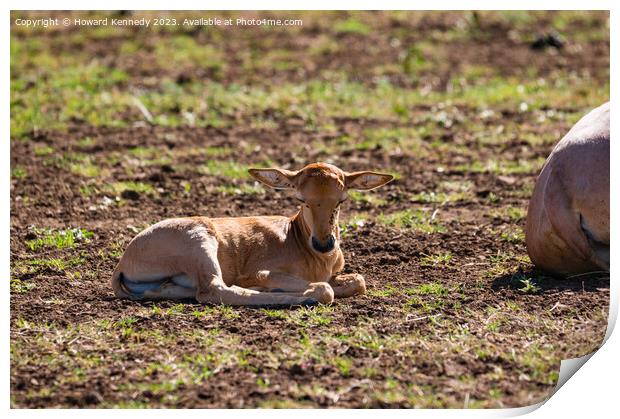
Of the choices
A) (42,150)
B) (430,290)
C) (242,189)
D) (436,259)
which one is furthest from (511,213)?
(42,150)

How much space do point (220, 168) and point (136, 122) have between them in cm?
240

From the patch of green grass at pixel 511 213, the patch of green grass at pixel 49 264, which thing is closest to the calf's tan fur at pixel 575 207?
the patch of green grass at pixel 511 213

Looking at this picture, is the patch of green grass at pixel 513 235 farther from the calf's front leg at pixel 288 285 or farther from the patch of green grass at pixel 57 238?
the patch of green grass at pixel 57 238

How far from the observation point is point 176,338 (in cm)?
717

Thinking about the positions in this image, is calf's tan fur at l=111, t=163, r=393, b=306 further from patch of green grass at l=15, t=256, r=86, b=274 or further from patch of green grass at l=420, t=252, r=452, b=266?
patch of green grass at l=15, t=256, r=86, b=274

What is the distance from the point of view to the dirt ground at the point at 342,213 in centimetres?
659

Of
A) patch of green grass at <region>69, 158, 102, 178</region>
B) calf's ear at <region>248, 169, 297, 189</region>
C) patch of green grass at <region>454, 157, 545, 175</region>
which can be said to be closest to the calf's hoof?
calf's ear at <region>248, 169, 297, 189</region>

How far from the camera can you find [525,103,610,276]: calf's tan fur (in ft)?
26.7

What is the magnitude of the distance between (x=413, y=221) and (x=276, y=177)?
2410mm

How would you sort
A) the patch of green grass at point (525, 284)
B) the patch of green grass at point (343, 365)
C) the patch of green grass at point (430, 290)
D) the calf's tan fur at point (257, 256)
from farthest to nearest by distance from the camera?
the patch of green grass at point (430, 290), the patch of green grass at point (525, 284), the calf's tan fur at point (257, 256), the patch of green grass at point (343, 365)

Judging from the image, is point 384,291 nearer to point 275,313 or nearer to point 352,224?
point 275,313

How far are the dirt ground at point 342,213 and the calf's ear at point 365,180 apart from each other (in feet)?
2.65

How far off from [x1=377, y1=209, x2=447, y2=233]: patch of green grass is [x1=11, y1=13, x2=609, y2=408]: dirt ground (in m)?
0.03

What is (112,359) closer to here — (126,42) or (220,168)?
(220,168)
